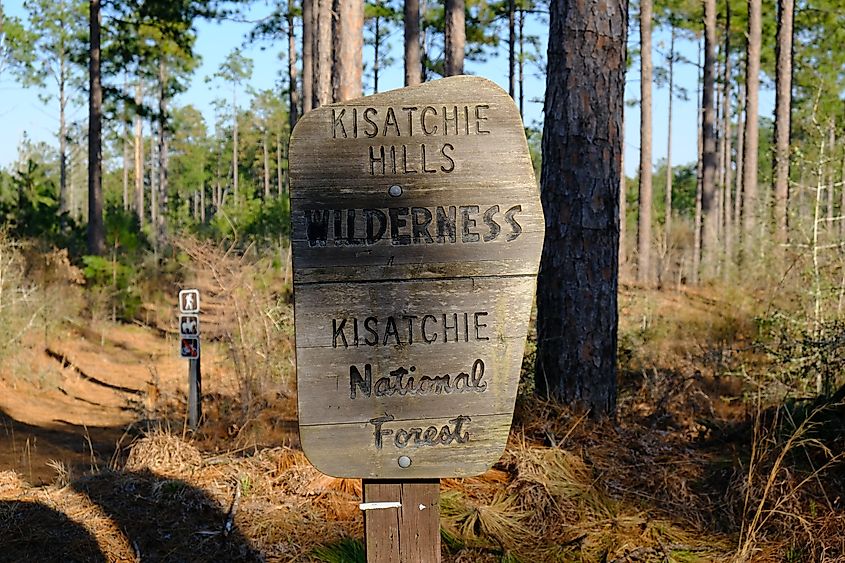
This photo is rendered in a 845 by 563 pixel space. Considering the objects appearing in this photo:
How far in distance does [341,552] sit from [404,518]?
1.45m

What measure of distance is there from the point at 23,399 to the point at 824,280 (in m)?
9.37

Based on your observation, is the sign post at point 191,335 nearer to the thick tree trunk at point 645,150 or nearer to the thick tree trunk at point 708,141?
the thick tree trunk at point 645,150

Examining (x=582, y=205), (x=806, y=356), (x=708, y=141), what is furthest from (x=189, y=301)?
(x=708, y=141)

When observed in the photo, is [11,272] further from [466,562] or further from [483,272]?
[483,272]

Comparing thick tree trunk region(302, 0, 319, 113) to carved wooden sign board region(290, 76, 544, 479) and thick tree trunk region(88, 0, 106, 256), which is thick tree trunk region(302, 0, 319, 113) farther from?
carved wooden sign board region(290, 76, 544, 479)

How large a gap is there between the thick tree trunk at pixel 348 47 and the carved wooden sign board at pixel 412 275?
991 centimetres

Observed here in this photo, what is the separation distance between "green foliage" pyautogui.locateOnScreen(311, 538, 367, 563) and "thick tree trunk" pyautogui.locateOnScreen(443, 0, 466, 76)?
1578 cm

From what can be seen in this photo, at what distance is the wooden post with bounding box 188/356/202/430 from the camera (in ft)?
23.8

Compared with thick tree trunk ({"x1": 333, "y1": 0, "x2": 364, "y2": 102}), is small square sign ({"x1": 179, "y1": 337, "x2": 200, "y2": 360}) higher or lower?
lower

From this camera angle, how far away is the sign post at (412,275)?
223 cm

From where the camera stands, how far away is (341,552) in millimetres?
3658

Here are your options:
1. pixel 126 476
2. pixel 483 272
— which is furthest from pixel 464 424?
pixel 126 476

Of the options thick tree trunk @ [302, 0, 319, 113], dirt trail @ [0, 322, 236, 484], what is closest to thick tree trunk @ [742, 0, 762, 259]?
thick tree trunk @ [302, 0, 319, 113]

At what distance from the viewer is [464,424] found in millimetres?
2291
